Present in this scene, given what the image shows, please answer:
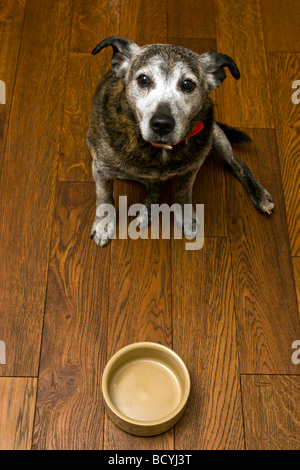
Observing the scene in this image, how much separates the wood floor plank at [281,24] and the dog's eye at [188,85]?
3.75 feet

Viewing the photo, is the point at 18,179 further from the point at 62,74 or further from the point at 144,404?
the point at 144,404

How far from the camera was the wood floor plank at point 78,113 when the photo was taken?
2.23 m

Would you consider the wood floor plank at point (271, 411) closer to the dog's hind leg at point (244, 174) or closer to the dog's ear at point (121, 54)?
the dog's hind leg at point (244, 174)

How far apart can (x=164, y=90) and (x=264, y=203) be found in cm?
77

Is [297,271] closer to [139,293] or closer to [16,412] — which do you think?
[139,293]

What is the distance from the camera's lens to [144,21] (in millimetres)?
2604

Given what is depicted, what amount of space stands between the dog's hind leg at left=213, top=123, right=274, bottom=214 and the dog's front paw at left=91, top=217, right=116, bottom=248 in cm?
59

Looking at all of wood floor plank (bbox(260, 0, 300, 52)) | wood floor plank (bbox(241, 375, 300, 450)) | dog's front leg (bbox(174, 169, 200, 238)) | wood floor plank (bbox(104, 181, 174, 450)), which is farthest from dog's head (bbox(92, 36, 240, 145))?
wood floor plank (bbox(260, 0, 300, 52))

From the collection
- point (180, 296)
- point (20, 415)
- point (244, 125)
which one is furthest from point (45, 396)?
point (244, 125)

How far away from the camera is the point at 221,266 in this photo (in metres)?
2.06

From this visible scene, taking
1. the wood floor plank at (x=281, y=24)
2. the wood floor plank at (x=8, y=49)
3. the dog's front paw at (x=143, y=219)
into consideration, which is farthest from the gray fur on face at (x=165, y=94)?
the wood floor plank at (x=281, y=24)

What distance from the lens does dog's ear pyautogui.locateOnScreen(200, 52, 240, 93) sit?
1.76m

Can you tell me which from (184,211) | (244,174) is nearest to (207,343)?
(184,211)

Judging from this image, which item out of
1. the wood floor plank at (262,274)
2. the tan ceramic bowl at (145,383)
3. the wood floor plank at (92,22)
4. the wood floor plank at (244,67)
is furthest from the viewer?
the wood floor plank at (92,22)
